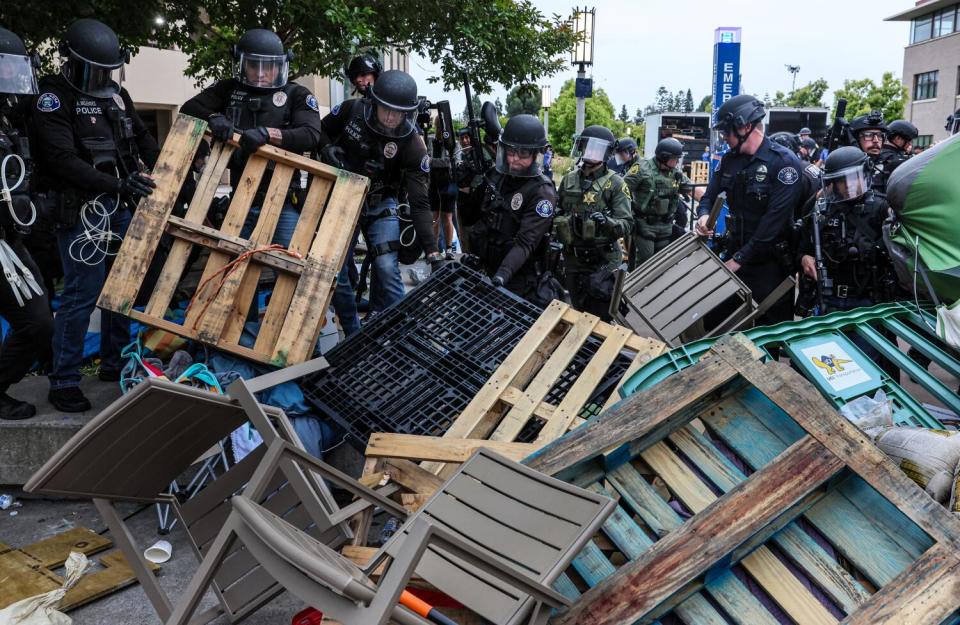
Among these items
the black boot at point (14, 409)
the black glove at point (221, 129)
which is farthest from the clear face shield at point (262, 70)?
the black boot at point (14, 409)

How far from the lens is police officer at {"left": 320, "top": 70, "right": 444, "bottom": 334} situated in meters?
5.11

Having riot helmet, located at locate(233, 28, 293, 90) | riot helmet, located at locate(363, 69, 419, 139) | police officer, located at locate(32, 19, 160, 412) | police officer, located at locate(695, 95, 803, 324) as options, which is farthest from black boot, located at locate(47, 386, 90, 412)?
police officer, located at locate(695, 95, 803, 324)

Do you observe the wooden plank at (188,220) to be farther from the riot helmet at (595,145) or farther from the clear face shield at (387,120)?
the riot helmet at (595,145)

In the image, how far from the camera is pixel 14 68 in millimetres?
4227

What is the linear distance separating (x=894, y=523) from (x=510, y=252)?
3.03 m

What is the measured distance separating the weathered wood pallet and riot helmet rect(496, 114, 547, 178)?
3.09 ft

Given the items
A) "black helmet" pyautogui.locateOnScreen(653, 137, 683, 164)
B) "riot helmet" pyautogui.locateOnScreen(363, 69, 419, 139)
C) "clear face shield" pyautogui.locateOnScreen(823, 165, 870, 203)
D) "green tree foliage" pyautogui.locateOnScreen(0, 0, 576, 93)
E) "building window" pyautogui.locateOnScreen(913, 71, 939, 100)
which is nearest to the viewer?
"riot helmet" pyautogui.locateOnScreen(363, 69, 419, 139)

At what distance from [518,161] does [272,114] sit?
1523mm

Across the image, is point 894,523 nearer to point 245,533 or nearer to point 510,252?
point 245,533

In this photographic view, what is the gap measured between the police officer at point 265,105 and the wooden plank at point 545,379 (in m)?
1.65

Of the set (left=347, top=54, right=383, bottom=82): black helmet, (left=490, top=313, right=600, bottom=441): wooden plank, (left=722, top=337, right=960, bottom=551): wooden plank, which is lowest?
(left=490, top=313, right=600, bottom=441): wooden plank

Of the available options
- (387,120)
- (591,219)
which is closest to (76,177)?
(387,120)

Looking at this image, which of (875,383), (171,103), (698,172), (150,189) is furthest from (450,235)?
(171,103)

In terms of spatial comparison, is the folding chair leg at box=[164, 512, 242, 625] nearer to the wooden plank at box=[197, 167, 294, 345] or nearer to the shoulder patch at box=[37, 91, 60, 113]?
the wooden plank at box=[197, 167, 294, 345]
